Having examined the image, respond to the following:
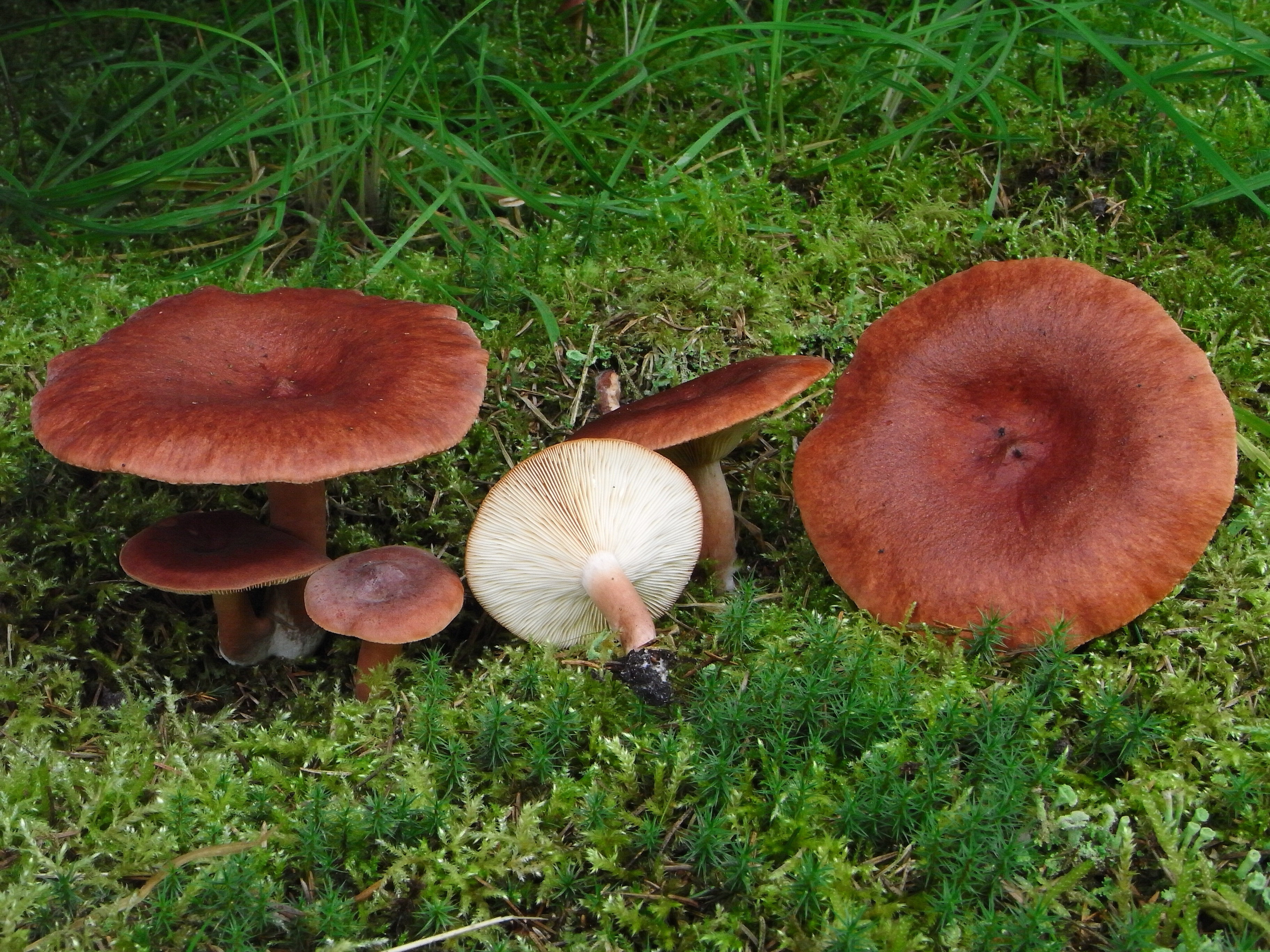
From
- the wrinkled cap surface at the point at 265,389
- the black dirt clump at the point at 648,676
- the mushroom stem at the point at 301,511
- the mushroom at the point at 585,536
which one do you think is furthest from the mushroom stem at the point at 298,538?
the black dirt clump at the point at 648,676

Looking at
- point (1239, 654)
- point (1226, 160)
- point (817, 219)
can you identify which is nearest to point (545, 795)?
point (1239, 654)

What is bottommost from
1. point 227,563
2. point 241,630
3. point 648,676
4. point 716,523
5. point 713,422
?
point 241,630

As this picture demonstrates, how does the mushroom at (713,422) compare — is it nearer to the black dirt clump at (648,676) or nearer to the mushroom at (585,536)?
the mushroom at (585,536)

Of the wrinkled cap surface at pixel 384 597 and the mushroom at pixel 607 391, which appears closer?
the wrinkled cap surface at pixel 384 597

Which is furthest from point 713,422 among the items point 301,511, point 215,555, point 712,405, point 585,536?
point 215,555

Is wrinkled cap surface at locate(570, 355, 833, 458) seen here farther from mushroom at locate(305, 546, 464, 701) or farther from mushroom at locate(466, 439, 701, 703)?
mushroom at locate(305, 546, 464, 701)

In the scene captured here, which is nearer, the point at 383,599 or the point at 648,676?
the point at 648,676

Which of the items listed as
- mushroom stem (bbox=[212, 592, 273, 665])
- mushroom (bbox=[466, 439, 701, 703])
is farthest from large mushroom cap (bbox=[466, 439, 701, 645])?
mushroom stem (bbox=[212, 592, 273, 665])

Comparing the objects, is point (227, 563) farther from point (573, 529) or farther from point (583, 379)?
point (583, 379)
